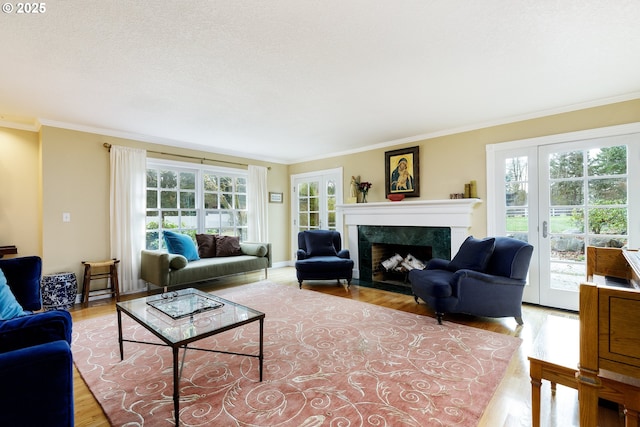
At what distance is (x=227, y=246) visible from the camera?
4.98 m

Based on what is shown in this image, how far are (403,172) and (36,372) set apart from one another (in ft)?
14.8

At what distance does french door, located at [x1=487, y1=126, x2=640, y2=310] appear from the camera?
3.09 metres

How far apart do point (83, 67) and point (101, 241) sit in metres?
2.63

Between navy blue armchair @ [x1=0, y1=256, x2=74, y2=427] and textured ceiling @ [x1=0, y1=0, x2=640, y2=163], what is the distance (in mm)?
1762

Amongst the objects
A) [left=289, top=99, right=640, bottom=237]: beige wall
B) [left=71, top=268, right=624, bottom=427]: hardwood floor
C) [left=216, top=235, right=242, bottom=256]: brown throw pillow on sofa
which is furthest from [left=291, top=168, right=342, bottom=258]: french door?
[left=71, top=268, right=624, bottom=427]: hardwood floor

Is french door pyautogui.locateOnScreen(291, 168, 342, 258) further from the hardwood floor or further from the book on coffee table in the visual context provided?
the book on coffee table

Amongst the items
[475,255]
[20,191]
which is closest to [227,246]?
[20,191]

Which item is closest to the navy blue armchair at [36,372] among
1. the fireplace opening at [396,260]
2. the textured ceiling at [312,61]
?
the textured ceiling at [312,61]

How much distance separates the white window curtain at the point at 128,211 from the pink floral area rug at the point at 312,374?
1212 millimetres

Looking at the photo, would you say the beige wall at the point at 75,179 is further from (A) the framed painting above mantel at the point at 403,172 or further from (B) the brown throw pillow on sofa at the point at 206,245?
(B) the brown throw pillow on sofa at the point at 206,245

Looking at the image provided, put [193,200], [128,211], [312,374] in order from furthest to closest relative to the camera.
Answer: [193,200] < [128,211] < [312,374]

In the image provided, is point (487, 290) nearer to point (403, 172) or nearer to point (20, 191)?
point (403, 172)

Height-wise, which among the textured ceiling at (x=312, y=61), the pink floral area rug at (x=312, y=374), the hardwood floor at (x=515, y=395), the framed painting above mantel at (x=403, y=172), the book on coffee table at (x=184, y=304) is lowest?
the hardwood floor at (x=515, y=395)

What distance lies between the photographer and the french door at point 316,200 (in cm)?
566
